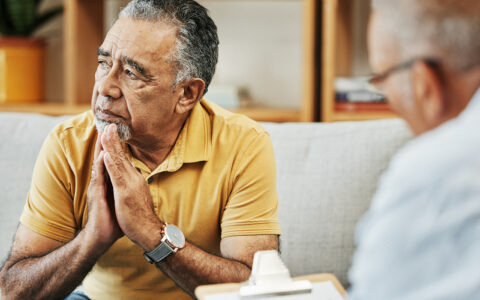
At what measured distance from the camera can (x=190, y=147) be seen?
3.42ft

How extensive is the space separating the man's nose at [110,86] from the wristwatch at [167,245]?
231 mm

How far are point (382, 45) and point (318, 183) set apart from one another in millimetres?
624

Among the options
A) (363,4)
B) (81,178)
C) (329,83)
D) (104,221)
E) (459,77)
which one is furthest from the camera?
(363,4)

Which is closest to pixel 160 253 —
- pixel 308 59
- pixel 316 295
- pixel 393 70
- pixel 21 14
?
pixel 316 295

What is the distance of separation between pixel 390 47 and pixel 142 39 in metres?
0.45

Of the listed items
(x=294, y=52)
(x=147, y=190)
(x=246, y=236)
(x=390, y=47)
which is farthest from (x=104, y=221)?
(x=294, y=52)

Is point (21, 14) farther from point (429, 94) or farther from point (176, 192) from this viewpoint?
point (429, 94)

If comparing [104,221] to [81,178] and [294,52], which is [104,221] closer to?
[81,178]

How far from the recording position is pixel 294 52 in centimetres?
207

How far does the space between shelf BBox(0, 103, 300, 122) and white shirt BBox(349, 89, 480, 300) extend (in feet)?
4.33

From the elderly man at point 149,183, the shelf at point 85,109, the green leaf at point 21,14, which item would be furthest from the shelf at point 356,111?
the green leaf at point 21,14

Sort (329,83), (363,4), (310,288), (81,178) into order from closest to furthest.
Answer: (310,288) < (81,178) < (329,83) < (363,4)

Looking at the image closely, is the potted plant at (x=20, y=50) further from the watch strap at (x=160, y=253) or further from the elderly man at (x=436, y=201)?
the elderly man at (x=436, y=201)

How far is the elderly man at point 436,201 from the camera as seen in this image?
1.65 ft
